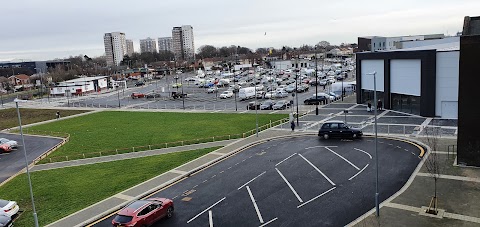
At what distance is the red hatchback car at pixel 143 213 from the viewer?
1870 cm

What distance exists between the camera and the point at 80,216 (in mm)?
21719

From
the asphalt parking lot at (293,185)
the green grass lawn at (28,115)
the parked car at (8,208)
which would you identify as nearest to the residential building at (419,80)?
the asphalt parking lot at (293,185)

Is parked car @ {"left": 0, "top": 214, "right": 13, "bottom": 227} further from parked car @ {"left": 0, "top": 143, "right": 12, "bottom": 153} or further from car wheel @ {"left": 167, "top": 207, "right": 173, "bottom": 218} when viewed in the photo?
parked car @ {"left": 0, "top": 143, "right": 12, "bottom": 153}

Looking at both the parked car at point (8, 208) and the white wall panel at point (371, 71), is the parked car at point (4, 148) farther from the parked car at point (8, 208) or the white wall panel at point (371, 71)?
the white wall panel at point (371, 71)

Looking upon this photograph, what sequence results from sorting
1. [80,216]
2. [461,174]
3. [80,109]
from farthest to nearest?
[80,109]
[461,174]
[80,216]

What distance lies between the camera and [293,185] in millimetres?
24203

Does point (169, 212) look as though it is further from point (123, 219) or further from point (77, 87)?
point (77, 87)

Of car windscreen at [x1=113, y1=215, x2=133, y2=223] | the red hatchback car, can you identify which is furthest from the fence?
car windscreen at [x1=113, y1=215, x2=133, y2=223]

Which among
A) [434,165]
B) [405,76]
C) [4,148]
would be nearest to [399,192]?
[434,165]

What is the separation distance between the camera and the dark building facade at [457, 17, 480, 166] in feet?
80.5

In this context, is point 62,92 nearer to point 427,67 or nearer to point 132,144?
point 132,144

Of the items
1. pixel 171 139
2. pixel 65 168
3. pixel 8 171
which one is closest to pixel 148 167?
pixel 65 168

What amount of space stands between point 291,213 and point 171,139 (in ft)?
76.1

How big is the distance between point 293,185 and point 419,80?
89.1 ft
